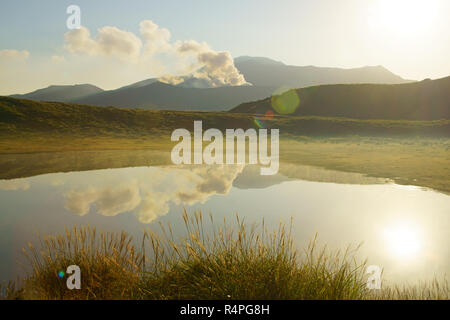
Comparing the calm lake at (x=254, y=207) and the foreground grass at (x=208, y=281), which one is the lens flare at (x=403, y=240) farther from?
the foreground grass at (x=208, y=281)

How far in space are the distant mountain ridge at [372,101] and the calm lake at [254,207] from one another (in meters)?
115

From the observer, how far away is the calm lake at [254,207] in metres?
9.52

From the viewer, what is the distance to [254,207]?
14453 millimetres

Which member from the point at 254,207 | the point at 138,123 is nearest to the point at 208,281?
the point at 254,207

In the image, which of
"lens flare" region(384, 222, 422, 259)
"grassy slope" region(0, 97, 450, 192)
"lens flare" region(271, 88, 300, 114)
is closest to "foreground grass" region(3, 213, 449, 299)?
"lens flare" region(384, 222, 422, 259)

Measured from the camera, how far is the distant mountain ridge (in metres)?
124

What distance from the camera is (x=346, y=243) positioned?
9.86 meters

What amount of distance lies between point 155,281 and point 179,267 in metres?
0.47

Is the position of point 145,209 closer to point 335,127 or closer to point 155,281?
point 155,281

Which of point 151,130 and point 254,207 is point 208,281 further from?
point 151,130

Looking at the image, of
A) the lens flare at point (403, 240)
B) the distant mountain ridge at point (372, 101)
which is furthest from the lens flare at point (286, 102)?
the lens flare at point (403, 240)

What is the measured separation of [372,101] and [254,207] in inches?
5352

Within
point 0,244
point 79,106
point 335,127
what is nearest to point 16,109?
point 79,106

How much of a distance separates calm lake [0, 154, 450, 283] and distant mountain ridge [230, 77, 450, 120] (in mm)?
115292
